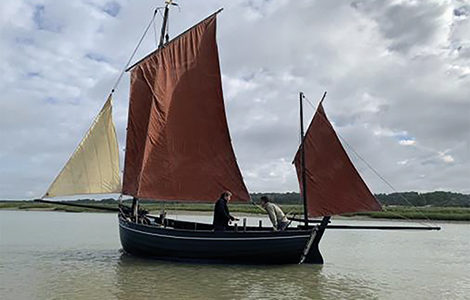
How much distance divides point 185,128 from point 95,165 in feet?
13.6

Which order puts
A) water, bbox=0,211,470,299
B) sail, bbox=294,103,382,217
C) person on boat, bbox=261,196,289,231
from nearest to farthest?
1. water, bbox=0,211,470,299
2. sail, bbox=294,103,382,217
3. person on boat, bbox=261,196,289,231

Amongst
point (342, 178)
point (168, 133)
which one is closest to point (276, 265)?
point (342, 178)

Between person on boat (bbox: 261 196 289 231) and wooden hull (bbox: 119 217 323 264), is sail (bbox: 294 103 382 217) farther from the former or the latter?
wooden hull (bbox: 119 217 323 264)

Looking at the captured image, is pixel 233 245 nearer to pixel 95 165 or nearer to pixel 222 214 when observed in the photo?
pixel 222 214

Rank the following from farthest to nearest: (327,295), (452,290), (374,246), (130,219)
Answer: (374,246) < (130,219) < (452,290) < (327,295)

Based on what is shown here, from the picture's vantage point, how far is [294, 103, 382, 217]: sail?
1931cm

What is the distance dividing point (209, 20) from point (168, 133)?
5458 mm

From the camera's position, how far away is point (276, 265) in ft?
63.7

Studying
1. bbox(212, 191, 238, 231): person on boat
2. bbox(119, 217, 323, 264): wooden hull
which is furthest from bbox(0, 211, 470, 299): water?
bbox(212, 191, 238, 231): person on boat

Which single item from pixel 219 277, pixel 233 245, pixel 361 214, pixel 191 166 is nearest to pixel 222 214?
pixel 233 245

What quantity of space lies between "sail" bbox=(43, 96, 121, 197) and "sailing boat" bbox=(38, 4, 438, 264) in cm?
4

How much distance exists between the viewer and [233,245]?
754 inches

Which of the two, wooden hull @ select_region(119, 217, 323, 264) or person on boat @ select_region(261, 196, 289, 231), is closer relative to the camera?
wooden hull @ select_region(119, 217, 323, 264)

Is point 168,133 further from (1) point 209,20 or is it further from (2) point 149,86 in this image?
(1) point 209,20
